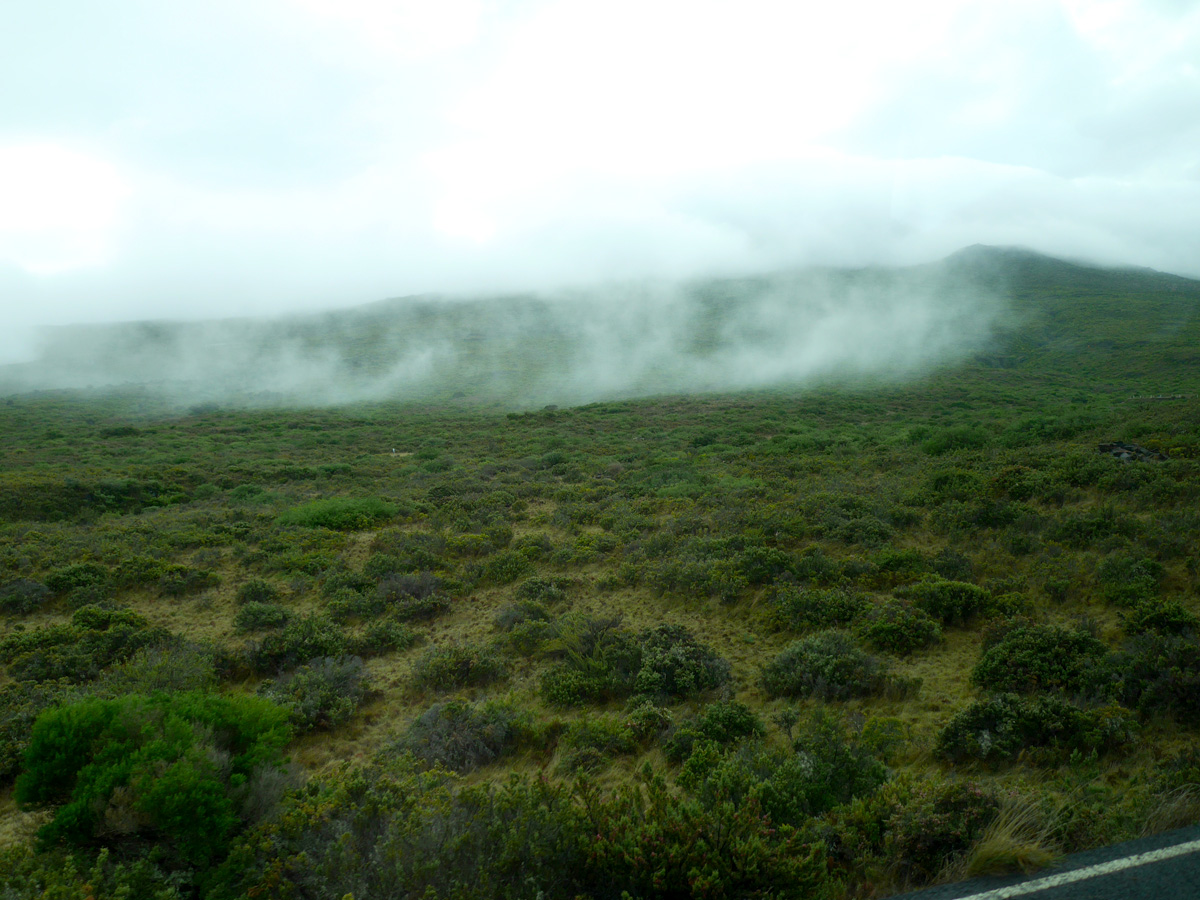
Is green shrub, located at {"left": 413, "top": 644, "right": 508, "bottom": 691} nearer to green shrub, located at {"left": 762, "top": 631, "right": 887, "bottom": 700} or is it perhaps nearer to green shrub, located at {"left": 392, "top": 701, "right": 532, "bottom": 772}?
green shrub, located at {"left": 392, "top": 701, "right": 532, "bottom": 772}

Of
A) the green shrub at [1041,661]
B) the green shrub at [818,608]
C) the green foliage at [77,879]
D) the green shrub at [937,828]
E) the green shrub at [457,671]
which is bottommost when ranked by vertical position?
the green shrub at [457,671]

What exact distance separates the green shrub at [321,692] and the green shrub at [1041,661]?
6690 mm

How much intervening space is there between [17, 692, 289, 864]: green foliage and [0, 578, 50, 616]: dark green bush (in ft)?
24.2

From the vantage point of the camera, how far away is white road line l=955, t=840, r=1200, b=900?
10.3 ft

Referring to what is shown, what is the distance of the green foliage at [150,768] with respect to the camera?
3.56 meters

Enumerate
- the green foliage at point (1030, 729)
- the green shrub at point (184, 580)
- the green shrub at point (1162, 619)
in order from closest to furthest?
1. the green foliage at point (1030, 729)
2. the green shrub at point (1162, 619)
3. the green shrub at point (184, 580)

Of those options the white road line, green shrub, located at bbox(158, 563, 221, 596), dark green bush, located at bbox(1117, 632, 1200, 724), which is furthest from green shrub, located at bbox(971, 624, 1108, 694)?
green shrub, located at bbox(158, 563, 221, 596)

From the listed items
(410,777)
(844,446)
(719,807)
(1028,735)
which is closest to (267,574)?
(410,777)

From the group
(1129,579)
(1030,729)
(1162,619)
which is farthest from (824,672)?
(1129,579)

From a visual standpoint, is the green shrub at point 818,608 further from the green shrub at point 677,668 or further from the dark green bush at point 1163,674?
the dark green bush at point 1163,674

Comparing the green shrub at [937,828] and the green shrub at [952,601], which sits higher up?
the green shrub at [937,828]

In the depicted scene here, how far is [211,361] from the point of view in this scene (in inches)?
3297

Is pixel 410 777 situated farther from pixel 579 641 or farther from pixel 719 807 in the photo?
pixel 579 641

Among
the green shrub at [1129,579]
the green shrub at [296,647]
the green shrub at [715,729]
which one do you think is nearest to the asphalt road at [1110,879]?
the green shrub at [715,729]
